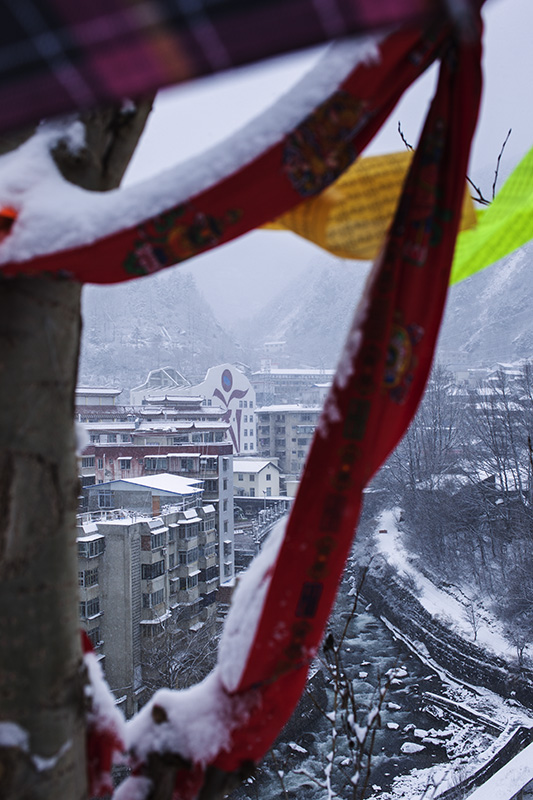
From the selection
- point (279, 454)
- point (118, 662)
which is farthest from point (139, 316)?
point (118, 662)

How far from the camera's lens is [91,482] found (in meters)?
12.7

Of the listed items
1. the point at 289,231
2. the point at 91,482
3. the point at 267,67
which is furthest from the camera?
the point at 91,482

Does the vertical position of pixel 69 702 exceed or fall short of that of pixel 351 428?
it falls short

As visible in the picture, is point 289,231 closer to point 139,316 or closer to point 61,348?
point 61,348

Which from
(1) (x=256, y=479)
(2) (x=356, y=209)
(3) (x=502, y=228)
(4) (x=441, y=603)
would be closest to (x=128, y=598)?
(4) (x=441, y=603)

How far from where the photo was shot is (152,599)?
30.6 feet

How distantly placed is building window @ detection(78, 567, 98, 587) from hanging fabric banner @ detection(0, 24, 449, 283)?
8.49 meters

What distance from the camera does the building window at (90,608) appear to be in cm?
856

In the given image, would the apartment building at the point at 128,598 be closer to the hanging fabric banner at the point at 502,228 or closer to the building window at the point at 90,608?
the building window at the point at 90,608

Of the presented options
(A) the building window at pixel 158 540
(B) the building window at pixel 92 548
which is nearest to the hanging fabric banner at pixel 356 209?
(B) the building window at pixel 92 548

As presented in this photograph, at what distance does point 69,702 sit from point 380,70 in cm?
88

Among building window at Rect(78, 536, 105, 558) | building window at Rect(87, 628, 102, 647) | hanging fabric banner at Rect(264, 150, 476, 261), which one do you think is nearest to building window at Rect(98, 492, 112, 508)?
building window at Rect(78, 536, 105, 558)

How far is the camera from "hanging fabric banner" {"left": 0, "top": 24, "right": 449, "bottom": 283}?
67 centimetres

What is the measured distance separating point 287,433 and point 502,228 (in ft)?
82.0
